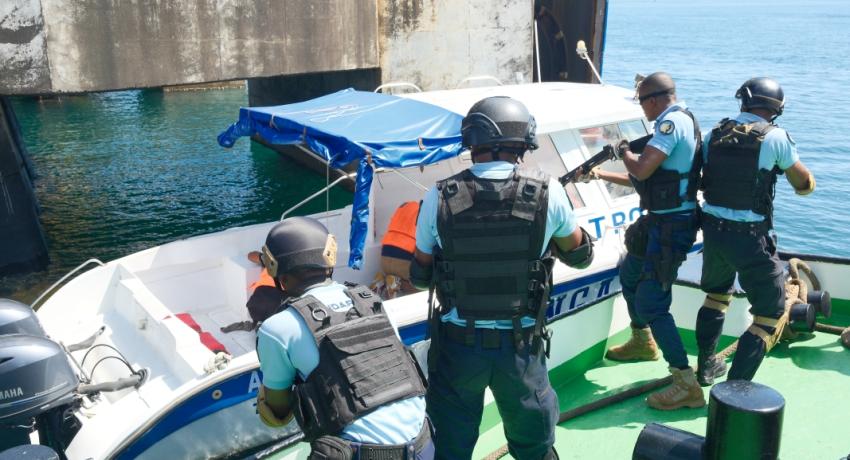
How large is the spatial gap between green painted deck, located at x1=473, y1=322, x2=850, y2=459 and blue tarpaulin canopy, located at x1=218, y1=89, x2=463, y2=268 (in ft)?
5.87

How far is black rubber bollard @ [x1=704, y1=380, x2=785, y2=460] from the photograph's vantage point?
5.21ft

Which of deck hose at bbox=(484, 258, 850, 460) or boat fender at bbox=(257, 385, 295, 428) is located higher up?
boat fender at bbox=(257, 385, 295, 428)

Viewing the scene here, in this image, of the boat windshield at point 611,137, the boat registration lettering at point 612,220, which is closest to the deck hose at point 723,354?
the boat registration lettering at point 612,220

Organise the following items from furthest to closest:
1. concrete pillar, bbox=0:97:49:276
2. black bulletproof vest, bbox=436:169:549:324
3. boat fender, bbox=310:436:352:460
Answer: concrete pillar, bbox=0:97:49:276 → black bulletproof vest, bbox=436:169:549:324 → boat fender, bbox=310:436:352:460

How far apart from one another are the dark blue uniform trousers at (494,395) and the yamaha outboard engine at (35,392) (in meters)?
1.83

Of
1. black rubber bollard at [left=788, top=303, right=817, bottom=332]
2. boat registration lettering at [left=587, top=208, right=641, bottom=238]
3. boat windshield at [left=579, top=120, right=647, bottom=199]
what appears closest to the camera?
black rubber bollard at [left=788, top=303, right=817, bottom=332]

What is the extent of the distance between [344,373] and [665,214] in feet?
9.11

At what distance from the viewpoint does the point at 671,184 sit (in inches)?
178

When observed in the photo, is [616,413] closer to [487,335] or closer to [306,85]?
[487,335]

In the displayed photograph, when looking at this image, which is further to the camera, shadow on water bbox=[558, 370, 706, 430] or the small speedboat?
shadow on water bbox=[558, 370, 706, 430]

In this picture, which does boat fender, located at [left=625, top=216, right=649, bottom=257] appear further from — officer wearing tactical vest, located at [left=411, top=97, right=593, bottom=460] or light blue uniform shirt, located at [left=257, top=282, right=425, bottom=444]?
light blue uniform shirt, located at [left=257, top=282, right=425, bottom=444]

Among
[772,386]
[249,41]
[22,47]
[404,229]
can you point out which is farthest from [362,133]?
[249,41]

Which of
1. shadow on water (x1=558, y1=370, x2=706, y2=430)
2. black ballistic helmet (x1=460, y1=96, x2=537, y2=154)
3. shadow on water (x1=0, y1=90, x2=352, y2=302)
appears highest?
black ballistic helmet (x1=460, y1=96, x2=537, y2=154)

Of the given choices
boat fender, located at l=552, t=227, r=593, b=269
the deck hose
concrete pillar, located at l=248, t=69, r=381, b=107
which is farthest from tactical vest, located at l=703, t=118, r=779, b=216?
concrete pillar, located at l=248, t=69, r=381, b=107
